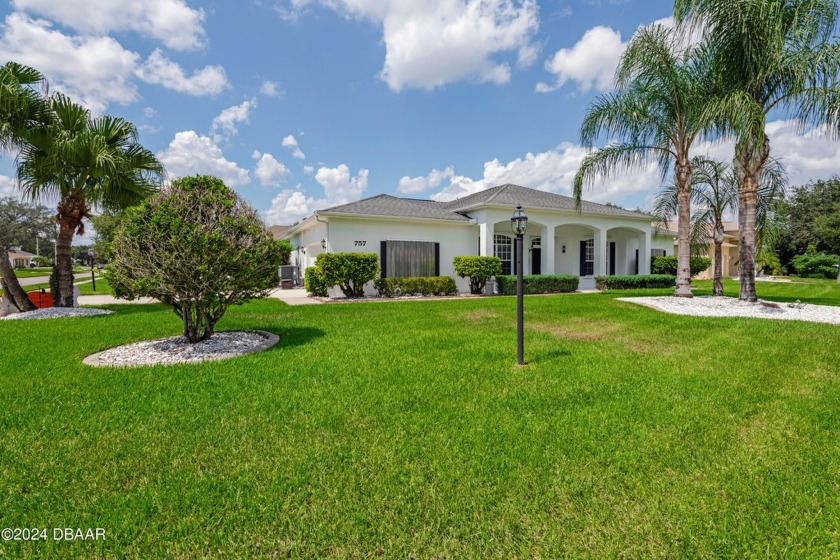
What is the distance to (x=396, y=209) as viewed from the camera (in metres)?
16.7

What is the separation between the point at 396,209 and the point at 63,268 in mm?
11288

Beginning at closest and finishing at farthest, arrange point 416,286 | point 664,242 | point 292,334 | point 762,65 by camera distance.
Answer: point 292,334
point 762,65
point 416,286
point 664,242

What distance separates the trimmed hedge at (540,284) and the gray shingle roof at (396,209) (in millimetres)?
3363

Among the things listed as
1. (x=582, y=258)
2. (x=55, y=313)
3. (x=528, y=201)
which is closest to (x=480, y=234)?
(x=528, y=201)

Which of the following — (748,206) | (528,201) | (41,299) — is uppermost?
(528,201)

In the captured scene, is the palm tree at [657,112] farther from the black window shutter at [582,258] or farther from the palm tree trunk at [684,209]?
the black window shutter at [582,258]

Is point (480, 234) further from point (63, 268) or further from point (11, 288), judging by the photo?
point (11, 288)

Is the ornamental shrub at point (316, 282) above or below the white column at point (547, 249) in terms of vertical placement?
below

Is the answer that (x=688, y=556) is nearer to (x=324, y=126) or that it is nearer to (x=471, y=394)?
(x=471, y=394)

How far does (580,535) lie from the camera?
2143mm

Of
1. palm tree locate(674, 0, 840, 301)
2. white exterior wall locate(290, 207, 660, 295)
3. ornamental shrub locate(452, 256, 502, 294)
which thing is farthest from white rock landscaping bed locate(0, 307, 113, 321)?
palm tree locate(674, 0, 840, 301)

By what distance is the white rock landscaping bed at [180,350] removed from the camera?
568 cm

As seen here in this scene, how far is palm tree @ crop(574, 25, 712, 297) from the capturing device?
11.2 m

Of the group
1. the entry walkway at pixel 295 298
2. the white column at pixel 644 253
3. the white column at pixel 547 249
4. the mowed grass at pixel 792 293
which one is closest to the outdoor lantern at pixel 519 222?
the entry walkway at pixel 295 298
